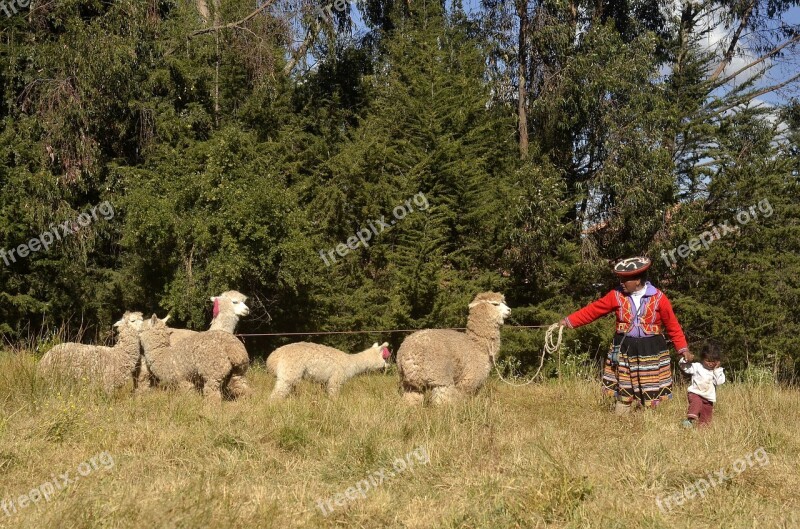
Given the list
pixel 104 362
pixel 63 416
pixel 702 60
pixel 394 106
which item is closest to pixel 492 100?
pixel 394 106

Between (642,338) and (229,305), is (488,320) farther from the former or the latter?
(229,305)

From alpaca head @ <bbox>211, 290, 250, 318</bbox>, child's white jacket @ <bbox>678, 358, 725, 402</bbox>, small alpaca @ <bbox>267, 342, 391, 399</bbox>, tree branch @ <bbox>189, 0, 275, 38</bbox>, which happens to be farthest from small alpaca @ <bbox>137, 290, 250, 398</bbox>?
tree branch @ <bbox>189, 0, 275, 38</bbox>

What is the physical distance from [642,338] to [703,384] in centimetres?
85

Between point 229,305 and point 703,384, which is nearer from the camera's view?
point 703,384

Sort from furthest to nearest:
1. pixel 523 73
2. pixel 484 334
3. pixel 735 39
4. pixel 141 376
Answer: pixel 735 39 < pixel 523 73 < pixel 141 376 < pixel 484 334

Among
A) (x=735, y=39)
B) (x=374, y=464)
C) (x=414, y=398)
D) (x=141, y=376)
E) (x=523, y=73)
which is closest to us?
(x=374, y=464)

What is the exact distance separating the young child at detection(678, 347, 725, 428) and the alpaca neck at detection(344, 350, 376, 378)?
3.98 metres

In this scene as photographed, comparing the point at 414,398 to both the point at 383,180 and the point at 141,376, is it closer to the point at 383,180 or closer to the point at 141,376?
the point at 141,376

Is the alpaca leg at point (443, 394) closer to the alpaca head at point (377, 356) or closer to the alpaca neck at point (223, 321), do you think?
the alpaca head at point (377, 356)

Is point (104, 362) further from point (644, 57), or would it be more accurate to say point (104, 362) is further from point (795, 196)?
point (795, 196)

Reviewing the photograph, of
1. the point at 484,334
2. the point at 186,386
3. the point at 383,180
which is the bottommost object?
the point at 186,386

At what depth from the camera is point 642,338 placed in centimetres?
766

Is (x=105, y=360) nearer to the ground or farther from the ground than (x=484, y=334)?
nearer to the ground

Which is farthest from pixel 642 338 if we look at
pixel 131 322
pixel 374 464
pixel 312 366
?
pixel 131 322
